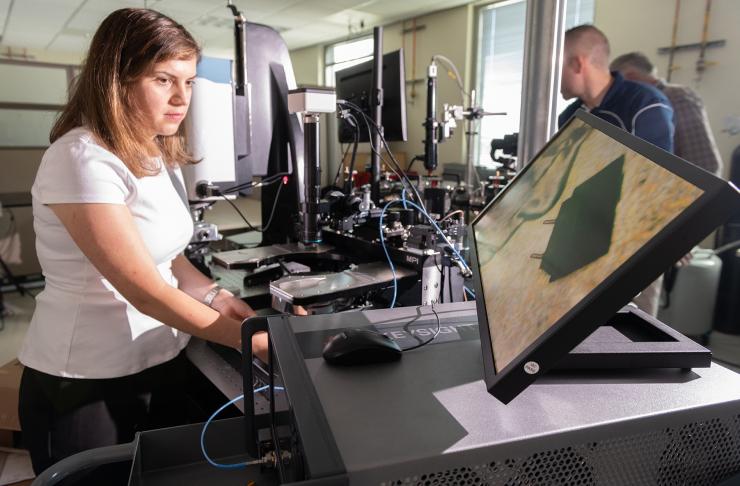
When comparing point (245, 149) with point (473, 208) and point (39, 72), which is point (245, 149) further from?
point (39, 72)

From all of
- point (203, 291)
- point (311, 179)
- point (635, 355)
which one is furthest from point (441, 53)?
point (635, 355)

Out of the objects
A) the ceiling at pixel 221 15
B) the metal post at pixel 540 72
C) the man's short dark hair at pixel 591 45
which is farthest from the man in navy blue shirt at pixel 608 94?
the ceiling at pixel 221 15

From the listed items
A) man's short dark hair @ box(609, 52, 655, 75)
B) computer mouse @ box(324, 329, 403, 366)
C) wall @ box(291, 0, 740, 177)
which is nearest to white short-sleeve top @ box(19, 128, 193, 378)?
computer mouse @ box(324, 329, 403, 366)

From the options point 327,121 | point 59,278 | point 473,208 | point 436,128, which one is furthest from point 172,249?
point 327,121

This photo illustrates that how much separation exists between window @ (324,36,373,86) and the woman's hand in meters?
6.56

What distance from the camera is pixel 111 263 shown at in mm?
833

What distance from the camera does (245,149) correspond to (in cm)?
150

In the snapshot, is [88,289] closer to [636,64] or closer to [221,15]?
[636,64]

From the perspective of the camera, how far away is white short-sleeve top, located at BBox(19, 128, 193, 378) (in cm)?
87

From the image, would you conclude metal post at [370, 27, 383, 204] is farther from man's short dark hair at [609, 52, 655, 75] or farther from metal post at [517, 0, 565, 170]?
man's short dark hair at [609, 52, 655, 75]

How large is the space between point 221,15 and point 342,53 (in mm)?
2134

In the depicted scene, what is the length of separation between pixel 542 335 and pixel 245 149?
4.28 ft

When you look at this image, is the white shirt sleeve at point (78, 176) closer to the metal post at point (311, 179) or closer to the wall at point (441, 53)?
the metal post at point (311, 179)

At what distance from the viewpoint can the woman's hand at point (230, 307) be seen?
1.05m
